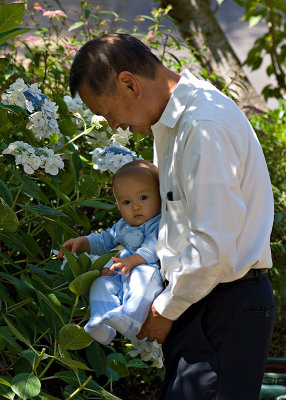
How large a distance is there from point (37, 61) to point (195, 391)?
8.84 feet

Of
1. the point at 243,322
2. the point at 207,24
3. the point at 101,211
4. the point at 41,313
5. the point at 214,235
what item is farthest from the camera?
the point at 207,24

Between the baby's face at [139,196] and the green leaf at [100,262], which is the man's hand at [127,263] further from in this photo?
A: the baby's face at [139,196]

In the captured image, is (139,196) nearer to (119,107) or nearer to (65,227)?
(119,107)

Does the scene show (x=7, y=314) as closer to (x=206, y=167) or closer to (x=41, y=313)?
(x=41, y=313)

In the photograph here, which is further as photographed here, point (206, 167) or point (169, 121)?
point (169, 121)

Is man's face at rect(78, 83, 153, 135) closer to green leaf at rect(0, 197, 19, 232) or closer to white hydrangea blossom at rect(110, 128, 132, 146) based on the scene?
green leaf at rect(0, 197, 19, 232)

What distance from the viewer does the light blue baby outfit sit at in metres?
2.31

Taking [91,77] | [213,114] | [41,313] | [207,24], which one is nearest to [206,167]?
[213,114]

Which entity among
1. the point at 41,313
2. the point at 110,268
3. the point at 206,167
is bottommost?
the point at 41,313

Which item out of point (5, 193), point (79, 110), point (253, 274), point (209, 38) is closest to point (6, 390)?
point (5, 193)

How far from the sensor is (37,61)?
4.48 m

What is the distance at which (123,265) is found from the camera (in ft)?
7.82

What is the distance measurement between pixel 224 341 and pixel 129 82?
2.54 feet

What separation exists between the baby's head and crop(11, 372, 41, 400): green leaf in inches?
22.9
